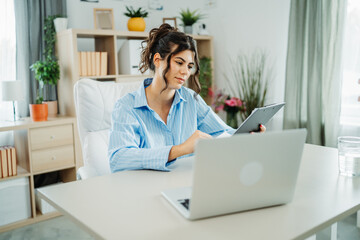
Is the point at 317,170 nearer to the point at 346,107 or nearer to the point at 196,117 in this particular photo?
the point at 196,117

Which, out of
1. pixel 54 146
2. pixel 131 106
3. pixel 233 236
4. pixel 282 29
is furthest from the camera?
pixel 282 29

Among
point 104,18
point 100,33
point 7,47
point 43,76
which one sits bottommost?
point 43,76

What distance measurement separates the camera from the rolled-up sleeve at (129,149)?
1281 millimetres

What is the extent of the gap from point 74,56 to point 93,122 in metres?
1.18

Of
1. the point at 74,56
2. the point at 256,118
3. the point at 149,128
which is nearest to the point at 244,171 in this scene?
the point at 256,118

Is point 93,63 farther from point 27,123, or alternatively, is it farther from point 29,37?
point 27,123

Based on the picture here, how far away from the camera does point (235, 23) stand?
3.49 m

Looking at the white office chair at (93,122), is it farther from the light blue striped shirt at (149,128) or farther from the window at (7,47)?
the window at (7,47)

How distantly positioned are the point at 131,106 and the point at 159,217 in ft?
2.43

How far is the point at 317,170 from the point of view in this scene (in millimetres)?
1292

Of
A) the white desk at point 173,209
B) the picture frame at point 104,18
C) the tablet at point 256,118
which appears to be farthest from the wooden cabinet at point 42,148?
the tablet at point 256,118

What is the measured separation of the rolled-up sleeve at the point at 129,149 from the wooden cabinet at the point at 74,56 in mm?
1397

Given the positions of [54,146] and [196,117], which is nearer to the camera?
[196,117]

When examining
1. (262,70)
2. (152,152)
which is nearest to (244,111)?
(262,70)
